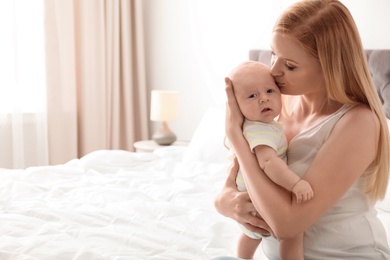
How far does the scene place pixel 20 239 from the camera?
1754mm

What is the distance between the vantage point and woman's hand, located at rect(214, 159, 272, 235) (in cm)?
144

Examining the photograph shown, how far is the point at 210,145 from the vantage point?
3389 millimetres

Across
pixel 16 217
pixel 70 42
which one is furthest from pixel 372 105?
pixel 70 42

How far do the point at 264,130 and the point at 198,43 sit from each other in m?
3.16

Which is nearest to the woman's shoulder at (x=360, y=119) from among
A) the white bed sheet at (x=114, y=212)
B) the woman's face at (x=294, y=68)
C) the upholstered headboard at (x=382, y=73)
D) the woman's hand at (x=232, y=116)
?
the woman's face at (x=294, y=68)

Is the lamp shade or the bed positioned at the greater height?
the lamp shade

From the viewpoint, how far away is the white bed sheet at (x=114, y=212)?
169 centimetres

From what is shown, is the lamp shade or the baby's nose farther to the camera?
the lamp shade

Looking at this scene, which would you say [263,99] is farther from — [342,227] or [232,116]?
[342,227]

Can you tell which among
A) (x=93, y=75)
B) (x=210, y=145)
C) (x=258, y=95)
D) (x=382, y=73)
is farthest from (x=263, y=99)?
(x=93, y=75)

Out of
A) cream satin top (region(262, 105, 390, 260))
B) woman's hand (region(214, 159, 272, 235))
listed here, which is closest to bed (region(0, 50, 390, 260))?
woman's hand (region(214, 159, 272, 235))

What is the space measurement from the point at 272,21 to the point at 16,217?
8.28ft

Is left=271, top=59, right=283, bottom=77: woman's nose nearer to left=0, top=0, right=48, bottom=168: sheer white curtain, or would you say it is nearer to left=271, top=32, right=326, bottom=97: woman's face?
left=271, top=32, right=326, bottom=97: woman's face

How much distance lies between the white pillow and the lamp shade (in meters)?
0.69
